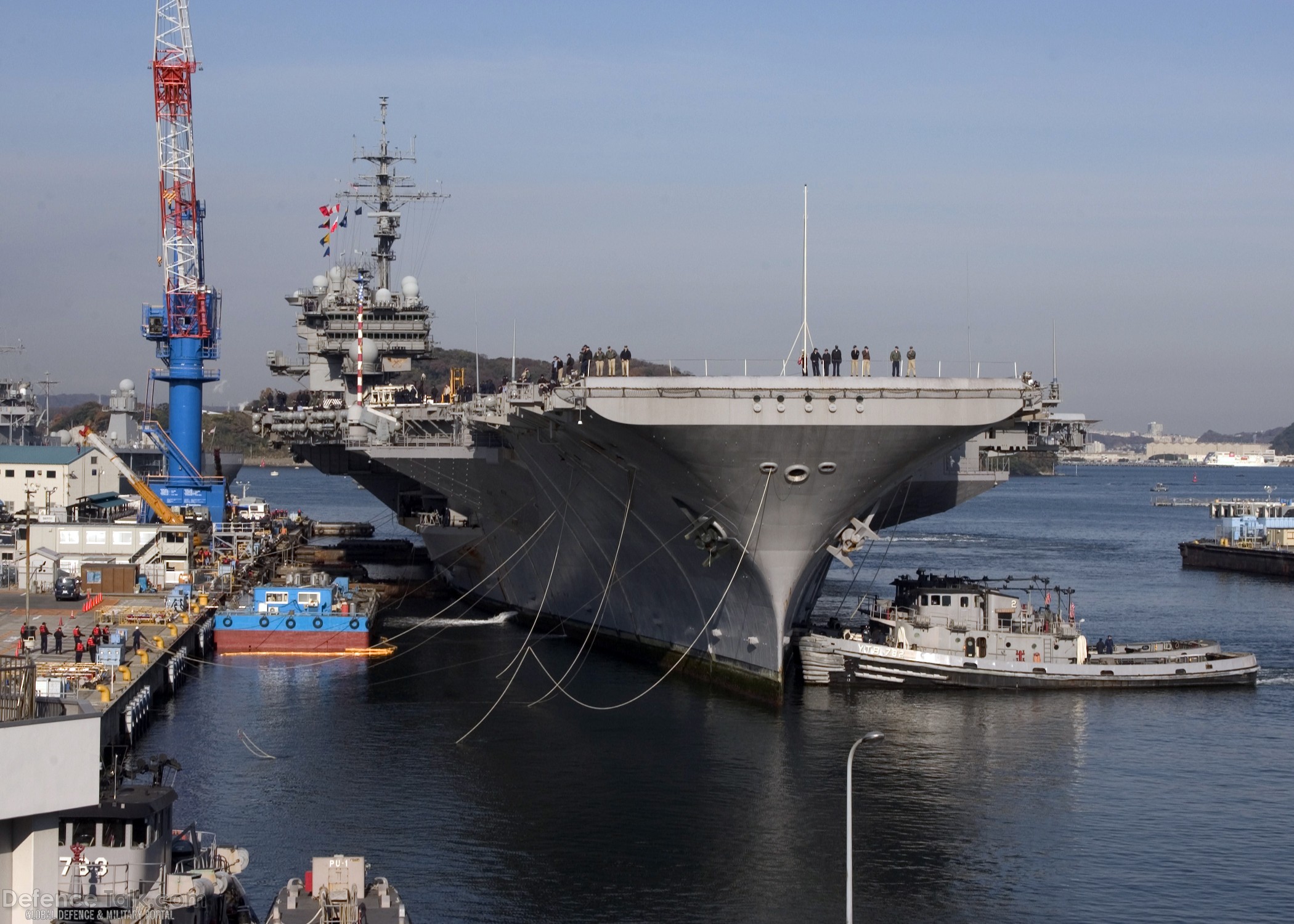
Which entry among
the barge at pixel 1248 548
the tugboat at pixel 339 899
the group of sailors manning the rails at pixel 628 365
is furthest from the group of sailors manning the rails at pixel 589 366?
the barge at pixel 1248 548

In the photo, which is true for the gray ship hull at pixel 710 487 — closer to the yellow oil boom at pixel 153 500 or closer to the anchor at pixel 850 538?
the anchor at pixel 850 538

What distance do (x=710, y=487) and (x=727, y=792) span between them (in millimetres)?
4928

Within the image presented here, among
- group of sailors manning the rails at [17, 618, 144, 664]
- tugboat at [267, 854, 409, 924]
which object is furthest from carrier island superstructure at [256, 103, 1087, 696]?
tugboat at [267, 854, 409, 924]

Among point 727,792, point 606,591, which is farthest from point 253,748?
point 606,591

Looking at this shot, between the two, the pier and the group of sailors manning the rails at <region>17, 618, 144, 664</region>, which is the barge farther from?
the group of sailors manning the rails at <region>17, 618, 144, 664</region>

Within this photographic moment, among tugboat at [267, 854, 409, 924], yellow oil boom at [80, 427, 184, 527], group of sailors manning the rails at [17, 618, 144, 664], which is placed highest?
yellow oil boom at [80, 427, 184, 527]

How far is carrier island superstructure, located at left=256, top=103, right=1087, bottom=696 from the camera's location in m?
21.7

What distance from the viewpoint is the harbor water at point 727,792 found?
1642cm

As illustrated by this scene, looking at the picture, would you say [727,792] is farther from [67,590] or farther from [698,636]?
[67,590]

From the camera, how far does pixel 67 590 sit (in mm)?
33969

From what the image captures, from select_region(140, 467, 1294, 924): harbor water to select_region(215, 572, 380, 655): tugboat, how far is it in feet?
3.13

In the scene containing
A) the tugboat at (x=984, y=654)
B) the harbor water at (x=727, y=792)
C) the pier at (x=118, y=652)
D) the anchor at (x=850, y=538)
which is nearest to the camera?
the harbor water at (x=727, y=792)

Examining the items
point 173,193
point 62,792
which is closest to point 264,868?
point 62,792

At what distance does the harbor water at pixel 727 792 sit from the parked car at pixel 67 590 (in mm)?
5951
